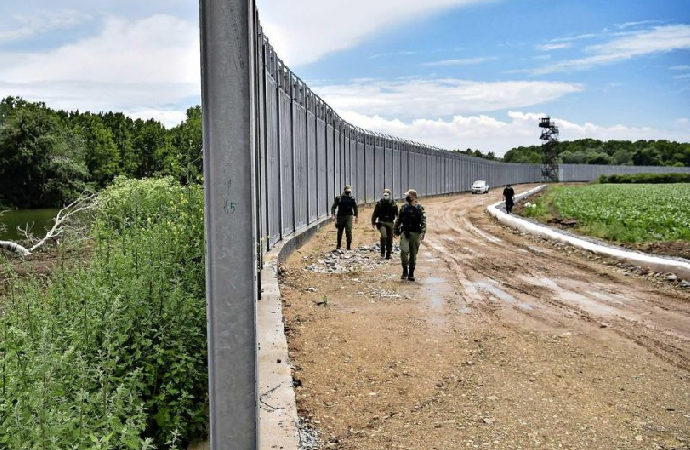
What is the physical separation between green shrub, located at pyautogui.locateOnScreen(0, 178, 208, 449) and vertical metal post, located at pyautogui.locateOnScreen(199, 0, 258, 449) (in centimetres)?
43

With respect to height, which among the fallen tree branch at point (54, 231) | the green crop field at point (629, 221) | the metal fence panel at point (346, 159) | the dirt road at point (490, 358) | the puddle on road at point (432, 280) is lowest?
the dirt road at point (490, 358)

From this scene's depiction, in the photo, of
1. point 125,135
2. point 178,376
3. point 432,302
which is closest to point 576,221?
point 432,302

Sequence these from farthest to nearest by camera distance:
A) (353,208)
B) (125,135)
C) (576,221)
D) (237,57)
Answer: (125,135) < (576,221) < (353,208) < (237,57)

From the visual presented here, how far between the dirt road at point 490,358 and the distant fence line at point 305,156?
82.9 inches

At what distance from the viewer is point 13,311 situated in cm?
616

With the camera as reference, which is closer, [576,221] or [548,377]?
[548,377]

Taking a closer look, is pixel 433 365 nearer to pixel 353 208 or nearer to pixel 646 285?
pixel 646 285

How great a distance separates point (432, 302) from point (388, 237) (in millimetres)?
5172

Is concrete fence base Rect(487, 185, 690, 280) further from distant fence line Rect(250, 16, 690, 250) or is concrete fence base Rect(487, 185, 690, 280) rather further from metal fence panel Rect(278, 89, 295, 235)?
metal fence panel Rect(278, 89, 295, 235)

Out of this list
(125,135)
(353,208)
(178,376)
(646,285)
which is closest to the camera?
(178,376)

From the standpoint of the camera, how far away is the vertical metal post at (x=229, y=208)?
350 centimetres

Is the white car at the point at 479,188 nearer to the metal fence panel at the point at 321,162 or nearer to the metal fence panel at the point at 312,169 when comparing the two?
the metal fence panel at the point at 321,162

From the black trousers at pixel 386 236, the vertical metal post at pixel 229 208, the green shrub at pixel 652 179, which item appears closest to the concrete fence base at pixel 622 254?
the black trousers at pixel 386 236

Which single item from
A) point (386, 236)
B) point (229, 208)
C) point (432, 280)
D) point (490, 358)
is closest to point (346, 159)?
point (386, 236)
